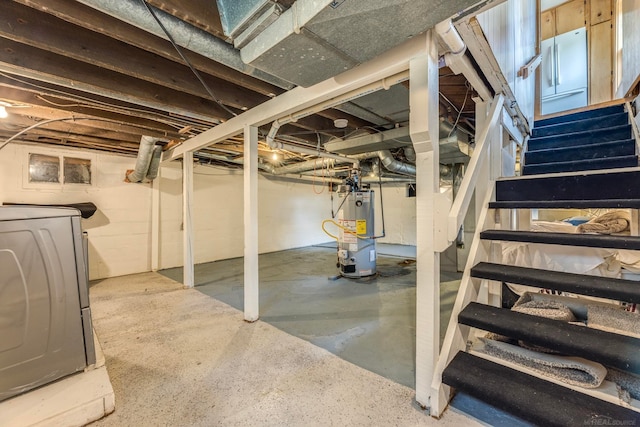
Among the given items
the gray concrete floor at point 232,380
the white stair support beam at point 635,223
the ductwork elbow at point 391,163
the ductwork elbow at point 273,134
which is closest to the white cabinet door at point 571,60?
the ductwork elbow at point 391,163

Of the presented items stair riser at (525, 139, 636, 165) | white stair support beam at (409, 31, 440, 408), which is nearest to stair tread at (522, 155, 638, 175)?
stair riser at (525, 139, 636, 165)

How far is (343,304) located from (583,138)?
324 cm

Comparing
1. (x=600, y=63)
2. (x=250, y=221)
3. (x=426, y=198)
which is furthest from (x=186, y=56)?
(x=600, y=63)

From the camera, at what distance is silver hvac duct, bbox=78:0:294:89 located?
4.16 feet

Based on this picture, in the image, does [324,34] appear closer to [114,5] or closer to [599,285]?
[114,5]

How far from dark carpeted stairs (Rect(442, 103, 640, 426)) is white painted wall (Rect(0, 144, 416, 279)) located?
518 cm

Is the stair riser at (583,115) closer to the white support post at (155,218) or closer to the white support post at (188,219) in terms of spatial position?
the white support post at (188,219)

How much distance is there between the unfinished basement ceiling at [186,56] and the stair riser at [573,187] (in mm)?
987

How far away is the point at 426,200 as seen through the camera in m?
1.46

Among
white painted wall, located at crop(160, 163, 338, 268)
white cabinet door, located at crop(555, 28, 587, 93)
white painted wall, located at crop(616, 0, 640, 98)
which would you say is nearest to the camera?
white painted wall, located at crop(616, 0, 640, 98)

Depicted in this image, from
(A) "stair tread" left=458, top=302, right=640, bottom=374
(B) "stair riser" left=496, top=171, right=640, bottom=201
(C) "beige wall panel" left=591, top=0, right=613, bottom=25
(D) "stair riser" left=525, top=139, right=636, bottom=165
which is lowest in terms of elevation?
(A) "stair tread" left=458, top=302, right=640, bottom=374

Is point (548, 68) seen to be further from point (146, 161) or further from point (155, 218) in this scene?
point (155, 218)

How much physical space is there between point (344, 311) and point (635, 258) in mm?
2241

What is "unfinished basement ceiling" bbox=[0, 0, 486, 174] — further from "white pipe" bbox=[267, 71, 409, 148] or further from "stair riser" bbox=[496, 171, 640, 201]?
"stair riser" bbox=[496, 171, 640, 201]
